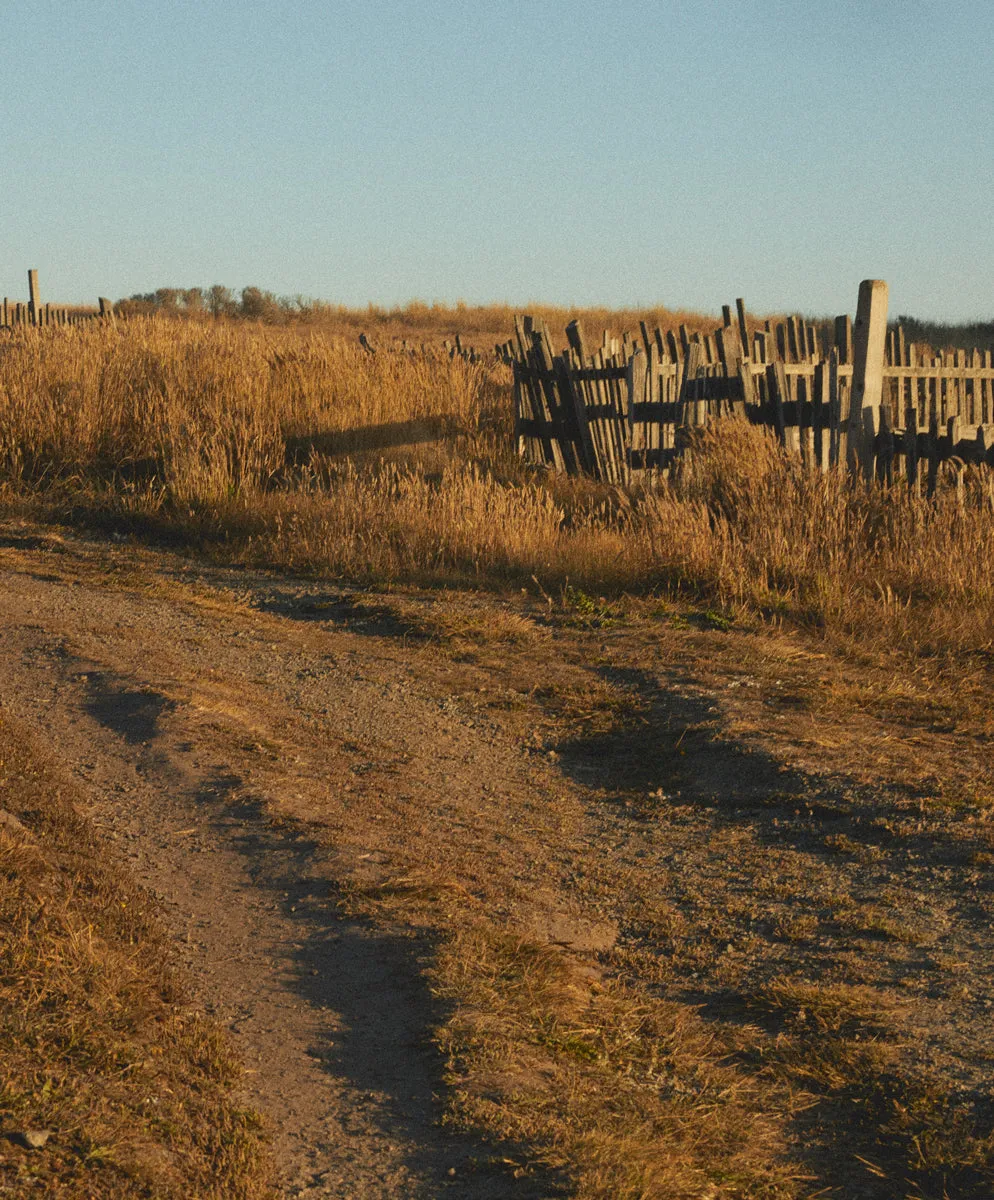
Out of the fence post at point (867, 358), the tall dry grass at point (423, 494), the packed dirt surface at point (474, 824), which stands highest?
the fence post at point (867, 358)

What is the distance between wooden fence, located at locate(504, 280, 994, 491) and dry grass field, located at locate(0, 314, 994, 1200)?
457mm

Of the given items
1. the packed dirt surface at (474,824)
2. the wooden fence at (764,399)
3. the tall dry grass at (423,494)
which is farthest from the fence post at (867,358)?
the packed dirt surface at (474,824)

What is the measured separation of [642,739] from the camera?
6039mm

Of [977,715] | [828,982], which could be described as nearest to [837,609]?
[977,715]

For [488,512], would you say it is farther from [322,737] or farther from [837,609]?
[322,737]

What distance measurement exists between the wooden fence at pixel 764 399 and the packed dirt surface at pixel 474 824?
8.21 ft

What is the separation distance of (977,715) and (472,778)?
8.46ft

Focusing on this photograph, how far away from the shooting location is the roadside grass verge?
8.67ft

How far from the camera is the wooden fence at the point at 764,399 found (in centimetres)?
941

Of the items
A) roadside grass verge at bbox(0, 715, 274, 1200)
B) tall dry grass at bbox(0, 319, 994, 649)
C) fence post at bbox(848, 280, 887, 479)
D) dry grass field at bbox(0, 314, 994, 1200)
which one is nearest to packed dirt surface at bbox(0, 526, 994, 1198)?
dry grass field at bbox(0, 314, 994, 1200)

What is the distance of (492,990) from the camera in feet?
11.5

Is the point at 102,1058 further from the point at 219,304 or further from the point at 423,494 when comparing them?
the point at 219,304

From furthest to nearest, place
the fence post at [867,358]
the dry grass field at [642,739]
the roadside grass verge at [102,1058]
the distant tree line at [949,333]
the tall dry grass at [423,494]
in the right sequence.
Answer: the distant tree line at [949,333] < the fence post at [867,358] < the tall dry grass at [423,494] < the dry grass field at [642,739] < the roadside grass verge at [102,1058]

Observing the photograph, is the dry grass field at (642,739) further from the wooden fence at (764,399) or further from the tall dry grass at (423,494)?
the wooden fence at (764,399)
